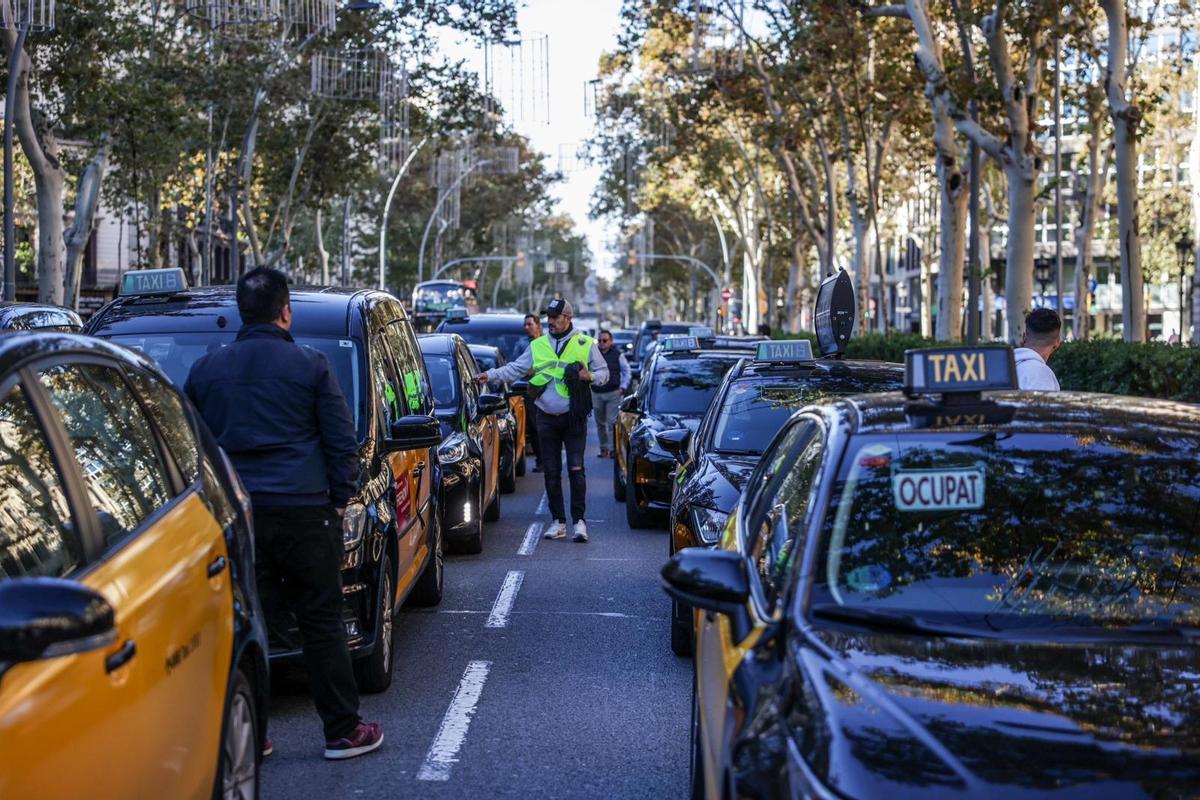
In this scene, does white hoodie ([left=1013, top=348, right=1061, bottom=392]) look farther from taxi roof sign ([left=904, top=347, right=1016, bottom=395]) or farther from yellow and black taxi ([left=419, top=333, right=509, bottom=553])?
taxi roof sign ([left=904, top=347, right=1016, bottom=395])

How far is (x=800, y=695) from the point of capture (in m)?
3.83

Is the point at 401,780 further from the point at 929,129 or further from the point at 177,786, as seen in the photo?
the point at 929,129

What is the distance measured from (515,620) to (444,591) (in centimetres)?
130

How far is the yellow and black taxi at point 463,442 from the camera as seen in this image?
1258 centimetres

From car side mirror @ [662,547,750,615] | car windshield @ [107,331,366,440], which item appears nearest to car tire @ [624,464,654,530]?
car windshield @ [107,331,366,440]

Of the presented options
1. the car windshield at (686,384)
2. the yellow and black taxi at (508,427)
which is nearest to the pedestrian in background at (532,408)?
the yellow and black taxi at (508,427)

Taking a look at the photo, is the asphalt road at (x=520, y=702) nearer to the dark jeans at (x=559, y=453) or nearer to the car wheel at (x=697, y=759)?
the car wheel at (x=697, y=759)

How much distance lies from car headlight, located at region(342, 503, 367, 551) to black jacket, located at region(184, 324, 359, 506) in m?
0.99

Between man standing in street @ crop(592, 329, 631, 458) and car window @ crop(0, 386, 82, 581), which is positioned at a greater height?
car window @ crop(0, 386, 82, 581)

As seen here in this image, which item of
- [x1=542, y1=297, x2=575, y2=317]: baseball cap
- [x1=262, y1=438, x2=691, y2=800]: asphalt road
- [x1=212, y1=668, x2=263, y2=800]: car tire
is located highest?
[x1=542, y1=297, x2=575, y2=317]: baseball cap

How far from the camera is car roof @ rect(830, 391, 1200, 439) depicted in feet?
16.0

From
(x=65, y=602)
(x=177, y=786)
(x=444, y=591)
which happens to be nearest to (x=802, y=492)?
(x=177, y=786)

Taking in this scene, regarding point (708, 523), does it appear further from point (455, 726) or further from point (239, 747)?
point (239, 747)

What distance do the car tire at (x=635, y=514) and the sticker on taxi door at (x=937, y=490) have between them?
32.0 feet
